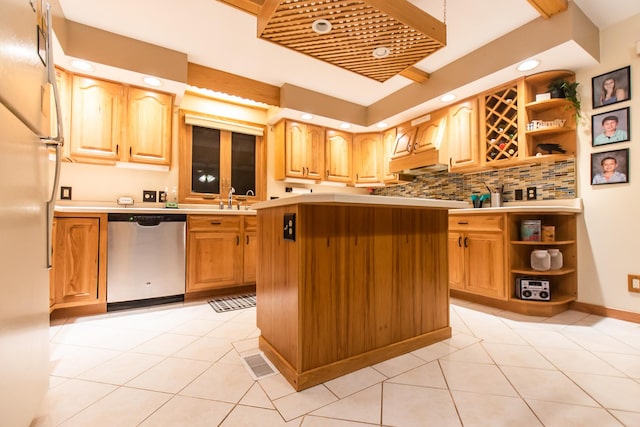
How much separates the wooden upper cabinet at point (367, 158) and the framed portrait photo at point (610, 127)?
8.05 feet

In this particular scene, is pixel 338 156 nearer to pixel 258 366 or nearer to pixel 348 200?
pixel 348 200

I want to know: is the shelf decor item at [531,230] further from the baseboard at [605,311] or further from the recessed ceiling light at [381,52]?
the recessed ceiling light at [381,52]

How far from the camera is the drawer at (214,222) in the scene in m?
2.84

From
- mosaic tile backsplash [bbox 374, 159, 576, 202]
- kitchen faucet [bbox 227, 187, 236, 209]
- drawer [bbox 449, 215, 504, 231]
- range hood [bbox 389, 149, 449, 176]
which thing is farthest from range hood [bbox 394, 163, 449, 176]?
kitchen faucet [bbox 227, 187, 236, 209]

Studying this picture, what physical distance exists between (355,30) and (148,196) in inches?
108

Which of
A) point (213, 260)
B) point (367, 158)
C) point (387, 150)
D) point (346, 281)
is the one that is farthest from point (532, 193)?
point (213, 260)

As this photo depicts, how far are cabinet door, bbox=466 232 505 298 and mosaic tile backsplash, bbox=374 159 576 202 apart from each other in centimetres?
76

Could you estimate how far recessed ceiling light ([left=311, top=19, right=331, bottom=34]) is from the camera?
6.04 feet

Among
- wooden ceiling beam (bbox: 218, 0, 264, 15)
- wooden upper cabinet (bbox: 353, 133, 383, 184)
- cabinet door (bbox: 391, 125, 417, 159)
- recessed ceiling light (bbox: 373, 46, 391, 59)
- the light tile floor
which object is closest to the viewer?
the light tile floor

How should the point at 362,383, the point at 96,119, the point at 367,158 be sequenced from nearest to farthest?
the point at 362,383
the point at 96,119
the point at 367,158

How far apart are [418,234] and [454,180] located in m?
2.26

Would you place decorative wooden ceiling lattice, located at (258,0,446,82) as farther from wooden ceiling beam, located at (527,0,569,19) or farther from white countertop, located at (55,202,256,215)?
white countertop, located at (55,202,256,215)

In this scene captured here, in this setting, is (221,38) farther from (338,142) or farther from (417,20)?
(338,142)

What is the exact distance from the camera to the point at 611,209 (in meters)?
2.37
